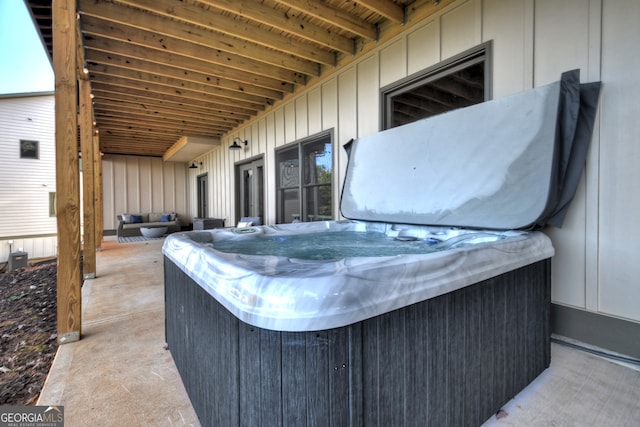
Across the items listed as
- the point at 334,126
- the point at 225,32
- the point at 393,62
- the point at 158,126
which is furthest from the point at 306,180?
the point at 158,126

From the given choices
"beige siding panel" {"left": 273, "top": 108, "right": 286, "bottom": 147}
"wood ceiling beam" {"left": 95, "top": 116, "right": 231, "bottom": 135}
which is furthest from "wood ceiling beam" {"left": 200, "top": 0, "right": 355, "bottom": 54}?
"wood ceiling beam" {"left": 95, "top": 116, "right": 231, "bottom": 135}

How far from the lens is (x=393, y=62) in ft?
10.6

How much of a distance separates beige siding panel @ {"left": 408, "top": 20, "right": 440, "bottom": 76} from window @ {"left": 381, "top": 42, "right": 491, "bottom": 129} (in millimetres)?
82

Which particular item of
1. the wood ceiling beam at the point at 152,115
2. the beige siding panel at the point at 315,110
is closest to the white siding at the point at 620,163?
the beige siding panel at the point at 315,110

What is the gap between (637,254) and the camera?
5.71ft

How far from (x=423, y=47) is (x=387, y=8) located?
1.74 feet

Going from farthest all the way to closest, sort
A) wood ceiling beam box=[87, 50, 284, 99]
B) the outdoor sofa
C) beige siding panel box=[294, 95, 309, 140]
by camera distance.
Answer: the outdoor sofa < beige siding panel box=[294, 95, 309, 140] < wood ceiling beam box=[87, 50, 284, 99]

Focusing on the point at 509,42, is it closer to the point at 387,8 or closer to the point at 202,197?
the point at 387,8

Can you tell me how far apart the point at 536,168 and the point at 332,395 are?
197cm

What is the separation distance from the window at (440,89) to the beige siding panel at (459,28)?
8cm

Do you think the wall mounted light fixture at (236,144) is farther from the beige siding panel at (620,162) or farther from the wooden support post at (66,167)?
the beige siding panel at (620,162)

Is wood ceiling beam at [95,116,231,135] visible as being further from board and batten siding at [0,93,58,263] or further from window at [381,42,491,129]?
window at [381,42,491,129]

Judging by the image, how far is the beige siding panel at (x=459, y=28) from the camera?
97.6 inches

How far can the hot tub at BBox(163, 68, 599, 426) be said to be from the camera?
2.50 ft
